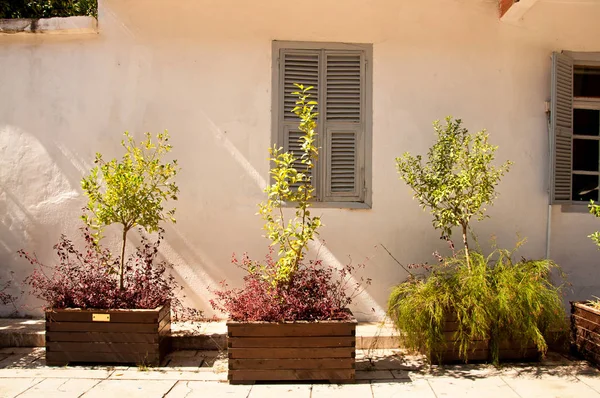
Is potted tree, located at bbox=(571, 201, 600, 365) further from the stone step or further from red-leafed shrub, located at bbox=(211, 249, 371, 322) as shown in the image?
red-leafed shrub, located at bbox=(211, 249, 371, 322)

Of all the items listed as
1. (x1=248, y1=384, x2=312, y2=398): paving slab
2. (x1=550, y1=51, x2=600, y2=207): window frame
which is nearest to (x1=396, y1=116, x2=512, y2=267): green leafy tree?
(x1=550, y1=51, x2=600, y2=207): window frame

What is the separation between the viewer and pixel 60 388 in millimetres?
4238

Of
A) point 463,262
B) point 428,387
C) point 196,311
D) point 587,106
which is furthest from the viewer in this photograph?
point 587,106

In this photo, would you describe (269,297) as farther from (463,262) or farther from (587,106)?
(587,106)

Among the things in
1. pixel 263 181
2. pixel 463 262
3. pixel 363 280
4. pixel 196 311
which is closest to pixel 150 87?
pixel 263 181

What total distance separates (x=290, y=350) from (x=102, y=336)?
1.70 meters

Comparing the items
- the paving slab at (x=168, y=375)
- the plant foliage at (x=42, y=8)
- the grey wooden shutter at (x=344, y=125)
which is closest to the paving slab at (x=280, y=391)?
the paving slab at (x=168, y=375)

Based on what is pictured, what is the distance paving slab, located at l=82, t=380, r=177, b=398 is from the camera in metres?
4.13

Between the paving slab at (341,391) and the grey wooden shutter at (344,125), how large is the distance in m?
2.11

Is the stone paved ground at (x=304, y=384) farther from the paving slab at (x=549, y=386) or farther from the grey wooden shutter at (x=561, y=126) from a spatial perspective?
the grey wooden shutter at (x=561, y=126)

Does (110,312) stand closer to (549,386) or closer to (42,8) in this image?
(549,386)

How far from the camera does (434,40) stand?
5.88m

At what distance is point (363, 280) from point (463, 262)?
3.51ft

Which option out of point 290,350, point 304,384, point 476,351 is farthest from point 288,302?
point 476,351
